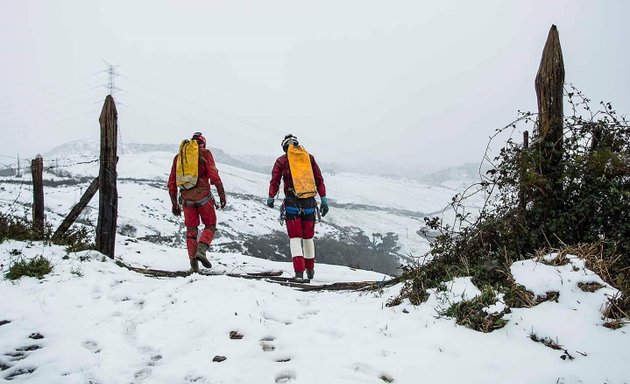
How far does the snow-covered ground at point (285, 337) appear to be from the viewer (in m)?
2.78

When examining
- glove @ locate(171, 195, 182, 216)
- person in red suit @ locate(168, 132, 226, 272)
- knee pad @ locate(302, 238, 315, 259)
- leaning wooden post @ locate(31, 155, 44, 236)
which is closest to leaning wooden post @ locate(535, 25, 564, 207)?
knee pad @ locate(302, 238, 315, 259)

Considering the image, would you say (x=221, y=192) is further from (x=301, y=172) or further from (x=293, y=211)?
(x=301, y=172)

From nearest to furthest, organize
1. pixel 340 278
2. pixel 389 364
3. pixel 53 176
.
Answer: pixel 389 364
pixel 340 278
pixel 53 176

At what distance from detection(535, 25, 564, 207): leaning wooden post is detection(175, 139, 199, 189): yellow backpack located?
5088mm

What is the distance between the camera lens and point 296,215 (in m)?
6.99

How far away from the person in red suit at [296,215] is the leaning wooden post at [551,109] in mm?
3686

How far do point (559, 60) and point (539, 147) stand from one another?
1065mm

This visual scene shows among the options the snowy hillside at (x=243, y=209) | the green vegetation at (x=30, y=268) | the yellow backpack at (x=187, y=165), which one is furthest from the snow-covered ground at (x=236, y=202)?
the green vegetation at (x=30, y=268)

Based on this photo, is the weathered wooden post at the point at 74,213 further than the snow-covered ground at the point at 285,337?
Yes

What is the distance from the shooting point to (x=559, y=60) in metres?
4.70

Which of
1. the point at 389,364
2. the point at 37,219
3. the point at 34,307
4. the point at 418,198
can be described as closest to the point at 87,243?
the point at 37,219

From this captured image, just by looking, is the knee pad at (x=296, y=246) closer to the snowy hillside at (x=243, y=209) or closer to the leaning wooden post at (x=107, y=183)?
the snowy hillside at (x=243, y=209)

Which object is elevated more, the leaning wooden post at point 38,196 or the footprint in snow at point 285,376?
the leaning wooden post at point 38,196

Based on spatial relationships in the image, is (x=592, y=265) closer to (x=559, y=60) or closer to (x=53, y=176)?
(x=559, y=60)
